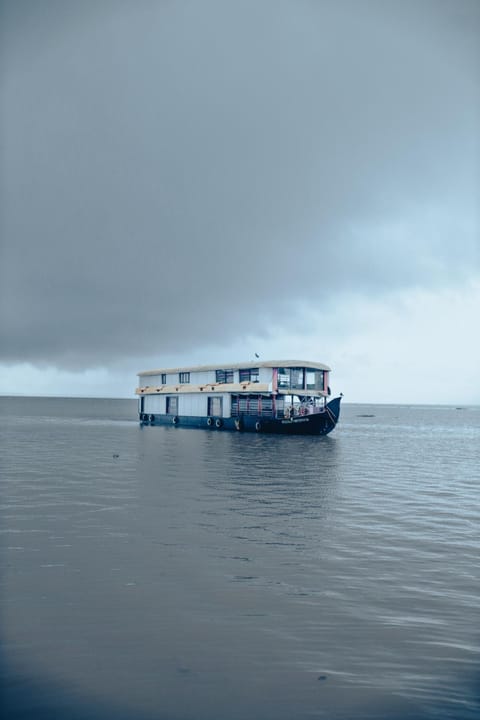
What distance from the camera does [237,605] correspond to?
30.8 feet

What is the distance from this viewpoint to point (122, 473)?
2581cm

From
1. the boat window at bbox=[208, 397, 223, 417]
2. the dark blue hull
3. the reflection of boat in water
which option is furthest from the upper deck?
the dark blue hull

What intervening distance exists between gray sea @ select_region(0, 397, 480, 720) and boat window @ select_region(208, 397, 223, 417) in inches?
1469

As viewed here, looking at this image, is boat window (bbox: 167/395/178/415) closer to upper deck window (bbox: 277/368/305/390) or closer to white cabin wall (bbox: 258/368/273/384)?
white cabin wall (bbox: 258/368/273/384)

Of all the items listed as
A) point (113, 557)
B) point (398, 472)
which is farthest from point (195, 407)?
point (113, 557)

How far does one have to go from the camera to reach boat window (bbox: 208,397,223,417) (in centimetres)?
5832

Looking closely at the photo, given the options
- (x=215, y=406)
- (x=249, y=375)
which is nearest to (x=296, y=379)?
(x=249, y=375)

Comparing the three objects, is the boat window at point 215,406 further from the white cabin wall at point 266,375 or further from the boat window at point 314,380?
the boat window at point 314,380

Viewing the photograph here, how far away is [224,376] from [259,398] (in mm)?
5934

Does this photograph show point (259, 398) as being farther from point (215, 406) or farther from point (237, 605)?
point (237, 605)

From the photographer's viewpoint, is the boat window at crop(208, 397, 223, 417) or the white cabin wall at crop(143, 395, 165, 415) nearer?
the boat window at crop(208, 397, 223, 417)

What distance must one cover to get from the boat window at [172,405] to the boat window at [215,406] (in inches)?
302

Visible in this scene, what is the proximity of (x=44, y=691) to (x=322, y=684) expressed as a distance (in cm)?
357

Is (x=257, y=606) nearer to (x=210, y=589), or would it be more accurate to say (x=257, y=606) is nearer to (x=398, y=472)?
(x=210, y=589)
